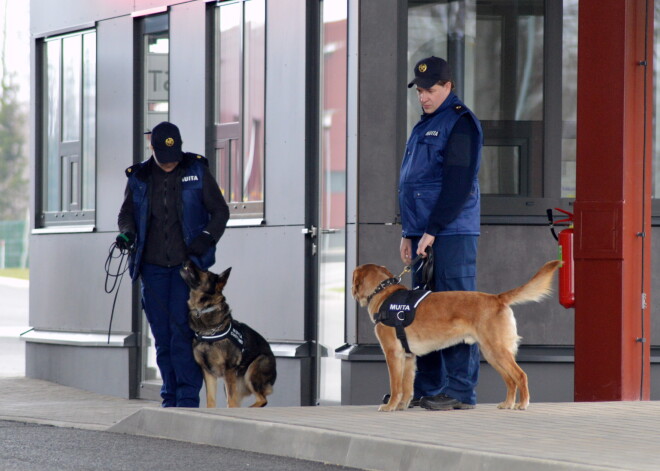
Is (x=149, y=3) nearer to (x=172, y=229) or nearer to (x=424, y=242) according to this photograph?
(x=172, y=229)

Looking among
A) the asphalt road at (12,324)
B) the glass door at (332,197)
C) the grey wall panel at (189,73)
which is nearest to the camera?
the glass door at (332,197)

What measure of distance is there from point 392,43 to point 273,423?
3.90m

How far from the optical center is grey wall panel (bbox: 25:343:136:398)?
13.1 meters

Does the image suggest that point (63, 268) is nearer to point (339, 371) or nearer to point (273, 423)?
point (339, 371)

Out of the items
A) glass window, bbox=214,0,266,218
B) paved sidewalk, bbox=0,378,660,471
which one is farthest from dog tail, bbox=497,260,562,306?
glass window, bbox=214,0,266,218

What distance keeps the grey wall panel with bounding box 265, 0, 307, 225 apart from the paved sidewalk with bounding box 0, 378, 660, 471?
284 cm

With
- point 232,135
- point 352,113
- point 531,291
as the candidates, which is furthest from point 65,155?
point 531,291

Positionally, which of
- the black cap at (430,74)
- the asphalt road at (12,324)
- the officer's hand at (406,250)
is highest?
the black cap at (430,74)

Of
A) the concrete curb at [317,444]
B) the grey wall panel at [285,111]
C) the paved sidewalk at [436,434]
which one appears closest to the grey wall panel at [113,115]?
the grey wall panel at [285,111]

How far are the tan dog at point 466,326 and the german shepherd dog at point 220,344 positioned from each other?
5.74 ft

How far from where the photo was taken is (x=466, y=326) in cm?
779

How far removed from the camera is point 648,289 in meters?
9.11

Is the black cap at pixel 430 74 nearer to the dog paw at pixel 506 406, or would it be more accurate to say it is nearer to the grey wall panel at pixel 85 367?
the dog paw at pixel 506 406

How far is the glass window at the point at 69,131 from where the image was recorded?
1387 centimetres
